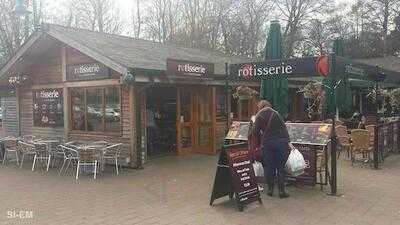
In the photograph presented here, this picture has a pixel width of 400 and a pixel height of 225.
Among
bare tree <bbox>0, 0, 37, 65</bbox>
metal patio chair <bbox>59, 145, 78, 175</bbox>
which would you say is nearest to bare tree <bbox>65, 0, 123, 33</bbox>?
bare tree <bbox>0, 0, 37, 65</bbox>

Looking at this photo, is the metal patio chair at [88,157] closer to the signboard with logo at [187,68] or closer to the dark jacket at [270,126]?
the signboard with logo at [187,68]

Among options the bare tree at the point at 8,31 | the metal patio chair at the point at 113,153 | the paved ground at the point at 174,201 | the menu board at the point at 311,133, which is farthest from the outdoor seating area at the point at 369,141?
the bare tree at the point at 8,31

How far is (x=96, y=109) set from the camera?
12.5 m

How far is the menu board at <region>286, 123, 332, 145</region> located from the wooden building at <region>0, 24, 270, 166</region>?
140 inches

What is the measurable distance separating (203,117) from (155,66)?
9.96ft

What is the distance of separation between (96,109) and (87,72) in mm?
988

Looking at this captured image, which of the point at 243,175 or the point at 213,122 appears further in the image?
the point at 213,122

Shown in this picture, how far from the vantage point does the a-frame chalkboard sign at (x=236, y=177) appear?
24.0 feet

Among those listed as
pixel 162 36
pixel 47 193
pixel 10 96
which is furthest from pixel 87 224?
pixel 162 36

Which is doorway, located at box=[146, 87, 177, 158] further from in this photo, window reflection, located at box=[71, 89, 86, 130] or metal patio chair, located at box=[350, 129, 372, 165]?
metal patio chair, located at box=[350, 129, 372, 165]

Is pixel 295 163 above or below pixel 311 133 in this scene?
below

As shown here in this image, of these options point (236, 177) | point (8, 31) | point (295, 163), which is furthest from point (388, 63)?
point (8, 31)

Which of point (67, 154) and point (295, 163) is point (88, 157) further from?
point (295, 163)

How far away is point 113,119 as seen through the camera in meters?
12.0
